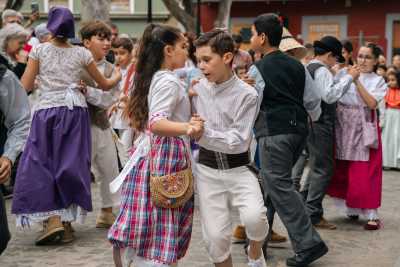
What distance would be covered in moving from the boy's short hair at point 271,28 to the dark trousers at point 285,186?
2.37 ft

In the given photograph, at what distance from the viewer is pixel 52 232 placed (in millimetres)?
6152

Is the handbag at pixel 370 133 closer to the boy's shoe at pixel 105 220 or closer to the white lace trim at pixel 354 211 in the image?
the white lace trim at pixel 354 211

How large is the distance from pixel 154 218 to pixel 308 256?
Result: 5.47 feet

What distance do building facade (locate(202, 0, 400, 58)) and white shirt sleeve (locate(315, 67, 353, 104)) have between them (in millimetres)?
19644

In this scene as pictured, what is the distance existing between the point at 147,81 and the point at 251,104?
26.2 inches

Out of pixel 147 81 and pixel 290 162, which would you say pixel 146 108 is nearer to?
pixel 147 81

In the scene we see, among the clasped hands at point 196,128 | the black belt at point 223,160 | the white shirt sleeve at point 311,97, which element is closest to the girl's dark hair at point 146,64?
the black belt at point 223,160

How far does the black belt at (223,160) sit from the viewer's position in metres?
4.52

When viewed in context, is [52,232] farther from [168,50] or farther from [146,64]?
[168,50]

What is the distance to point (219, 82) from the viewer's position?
4523mm

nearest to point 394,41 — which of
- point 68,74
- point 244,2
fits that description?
point 244,2

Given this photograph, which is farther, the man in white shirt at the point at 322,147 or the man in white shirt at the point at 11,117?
the man in white shirt at the point at 322,147

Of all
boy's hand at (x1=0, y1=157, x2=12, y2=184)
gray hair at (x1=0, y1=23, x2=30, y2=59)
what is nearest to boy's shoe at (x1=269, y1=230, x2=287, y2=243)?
boy's hand at (x1=0, y1=157, x2=12, y2=184)

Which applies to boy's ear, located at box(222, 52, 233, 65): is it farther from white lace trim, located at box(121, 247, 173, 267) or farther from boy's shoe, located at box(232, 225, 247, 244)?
boy's shoe, located at box(232, 225, 247, 244)
